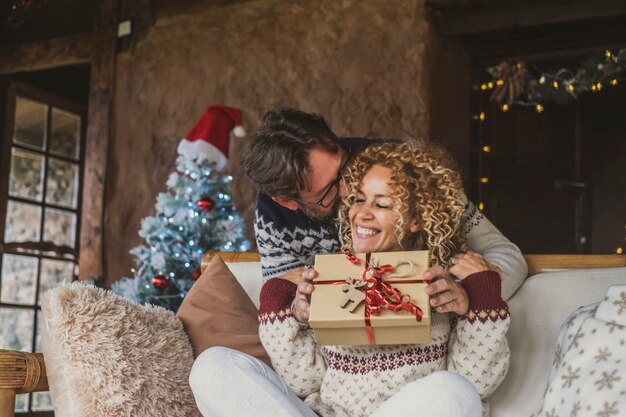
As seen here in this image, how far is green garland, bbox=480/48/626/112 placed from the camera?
4.85 m

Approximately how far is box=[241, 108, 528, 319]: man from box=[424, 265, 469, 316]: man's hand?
21 cm

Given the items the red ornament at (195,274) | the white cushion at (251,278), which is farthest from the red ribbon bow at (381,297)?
the red ornament at (195,274)

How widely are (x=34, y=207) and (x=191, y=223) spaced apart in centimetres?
201

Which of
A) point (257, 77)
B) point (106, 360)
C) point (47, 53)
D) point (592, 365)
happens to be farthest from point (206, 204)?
point (592, 365)

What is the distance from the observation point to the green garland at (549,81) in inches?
191

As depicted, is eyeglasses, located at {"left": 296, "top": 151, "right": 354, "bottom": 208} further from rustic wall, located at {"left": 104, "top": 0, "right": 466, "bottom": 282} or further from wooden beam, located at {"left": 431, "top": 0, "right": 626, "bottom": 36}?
wooden beam, located at {"left": 431, "top": 0, "right": 626, "bottom": 36}

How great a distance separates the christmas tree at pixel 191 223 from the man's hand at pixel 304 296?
7.42 feet

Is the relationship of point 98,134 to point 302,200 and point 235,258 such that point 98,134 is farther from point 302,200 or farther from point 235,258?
point 302,200

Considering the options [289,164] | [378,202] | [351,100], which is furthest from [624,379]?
[351,100]

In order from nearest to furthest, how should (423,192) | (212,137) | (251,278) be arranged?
(423,192) < (251,278) < (212,137)

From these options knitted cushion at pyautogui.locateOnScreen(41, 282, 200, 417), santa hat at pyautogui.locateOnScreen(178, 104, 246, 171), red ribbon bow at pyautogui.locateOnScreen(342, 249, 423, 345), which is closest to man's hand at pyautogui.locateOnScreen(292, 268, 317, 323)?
red ribbon bow at pyautogui.locateOnScreen(342, 249, 423, 345)

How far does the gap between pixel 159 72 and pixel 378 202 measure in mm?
3506

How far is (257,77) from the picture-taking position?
15.4 ft

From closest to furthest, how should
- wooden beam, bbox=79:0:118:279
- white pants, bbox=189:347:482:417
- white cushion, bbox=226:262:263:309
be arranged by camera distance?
white pants, bbox=189:347:482:417 < white cushion, bbox=226:262:263:309 < wooden beam, bbox=79:0:118:279
